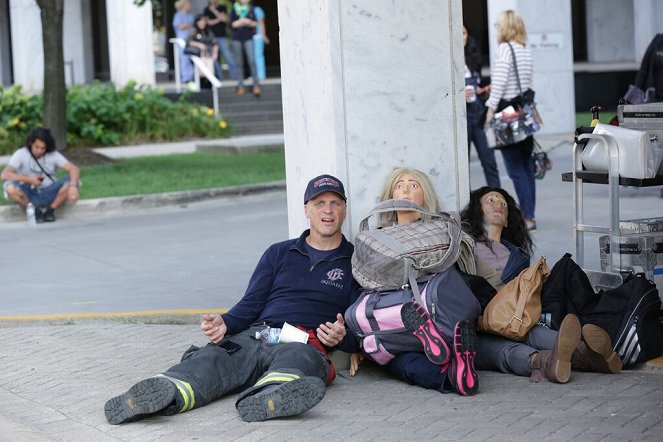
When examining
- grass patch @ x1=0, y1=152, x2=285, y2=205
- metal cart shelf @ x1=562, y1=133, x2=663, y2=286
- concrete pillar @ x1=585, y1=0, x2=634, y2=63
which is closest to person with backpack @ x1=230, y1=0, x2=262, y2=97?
grass patch @ x1=0, y1=152, x2=285, y2=205

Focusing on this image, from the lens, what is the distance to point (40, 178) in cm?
1320

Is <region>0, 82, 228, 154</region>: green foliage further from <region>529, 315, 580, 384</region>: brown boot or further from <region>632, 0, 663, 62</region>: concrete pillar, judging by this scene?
<region>529, 315, 580, 384</region>: brown boot

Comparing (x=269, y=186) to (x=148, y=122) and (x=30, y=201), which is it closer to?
(x=30, y=201)

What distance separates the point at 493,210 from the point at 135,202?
7417 mm

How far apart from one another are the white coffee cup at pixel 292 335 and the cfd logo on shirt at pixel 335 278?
337 millimetres

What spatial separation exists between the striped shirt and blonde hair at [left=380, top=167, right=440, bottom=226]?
421cm

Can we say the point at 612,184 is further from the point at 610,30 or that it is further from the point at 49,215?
the point at 610,30

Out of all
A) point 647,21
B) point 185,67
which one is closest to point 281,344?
point 185,67

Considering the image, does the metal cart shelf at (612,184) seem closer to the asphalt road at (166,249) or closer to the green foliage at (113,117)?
the asphalt road at (166,249)

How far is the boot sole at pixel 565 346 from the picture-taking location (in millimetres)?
6223

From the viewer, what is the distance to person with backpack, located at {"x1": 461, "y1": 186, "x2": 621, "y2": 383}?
634 centimetres

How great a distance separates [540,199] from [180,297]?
17.3 ft

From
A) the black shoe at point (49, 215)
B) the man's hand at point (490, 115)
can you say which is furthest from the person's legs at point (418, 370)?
the black shoe at point (49, 215)

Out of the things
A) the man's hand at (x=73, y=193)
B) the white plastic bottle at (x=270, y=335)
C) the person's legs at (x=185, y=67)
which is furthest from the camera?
the person's legs at (x=185, y=67)
